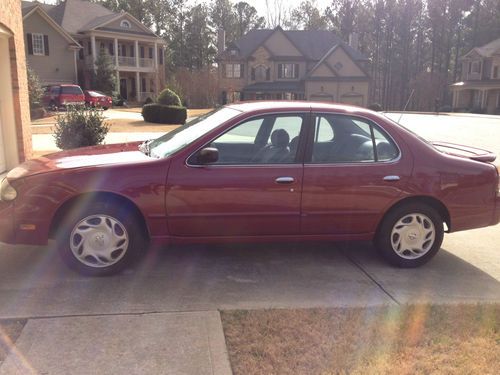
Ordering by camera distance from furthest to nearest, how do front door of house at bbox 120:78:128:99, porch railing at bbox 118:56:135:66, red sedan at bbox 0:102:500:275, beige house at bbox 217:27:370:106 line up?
1. beige house at bbox 217:27:370:106
2. front door of house at bbox 120:78:128:99
3. porch railing at bbox 118:56:135:66
4. red sedan at bbox 0:102:500:275

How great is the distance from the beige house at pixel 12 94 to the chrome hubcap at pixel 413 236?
7.43m

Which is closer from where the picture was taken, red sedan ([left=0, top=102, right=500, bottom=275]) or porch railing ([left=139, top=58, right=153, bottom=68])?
red sedan ([left=0, top=102, right=500, bottom=275])

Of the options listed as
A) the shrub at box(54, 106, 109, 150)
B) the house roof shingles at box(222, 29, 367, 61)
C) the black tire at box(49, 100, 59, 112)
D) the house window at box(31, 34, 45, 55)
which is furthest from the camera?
the house roof shingles at box(222, 29, 367, 61)

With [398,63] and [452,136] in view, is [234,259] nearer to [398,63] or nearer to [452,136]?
[452,136]

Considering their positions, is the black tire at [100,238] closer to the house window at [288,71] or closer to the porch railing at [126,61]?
the porch railing at [126,61]

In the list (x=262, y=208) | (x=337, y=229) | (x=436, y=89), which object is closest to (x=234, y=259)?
(x=262, y=208)

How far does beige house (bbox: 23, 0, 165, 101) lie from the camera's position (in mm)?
38281

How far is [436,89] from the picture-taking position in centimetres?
6091

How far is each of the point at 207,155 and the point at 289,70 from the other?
1927 inches

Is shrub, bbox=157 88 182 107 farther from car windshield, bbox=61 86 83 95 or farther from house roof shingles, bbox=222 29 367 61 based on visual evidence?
house roof shingles, bbox=222 29 367 61

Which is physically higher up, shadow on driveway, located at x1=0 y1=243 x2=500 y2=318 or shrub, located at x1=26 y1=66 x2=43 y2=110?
shrub, located at x1=26 y1=66 x2=43 y2=110

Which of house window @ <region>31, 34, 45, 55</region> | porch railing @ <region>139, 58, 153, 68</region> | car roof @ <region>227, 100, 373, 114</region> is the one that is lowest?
car roof @ <region>227, 100, 373, 114</region>

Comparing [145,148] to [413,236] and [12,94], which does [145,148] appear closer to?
[413,236]

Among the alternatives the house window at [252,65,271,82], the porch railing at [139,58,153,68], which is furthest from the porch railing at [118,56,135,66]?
the house window at [252,65,271,82]
